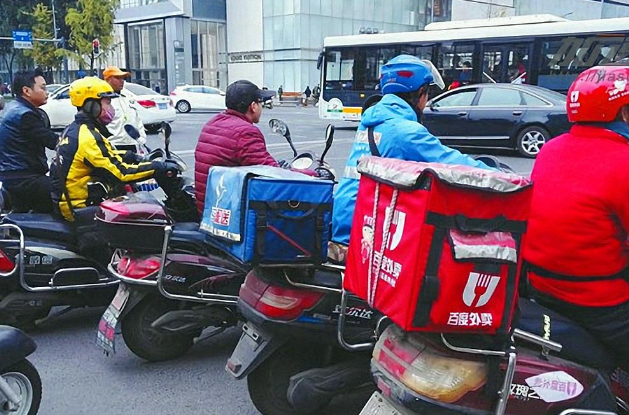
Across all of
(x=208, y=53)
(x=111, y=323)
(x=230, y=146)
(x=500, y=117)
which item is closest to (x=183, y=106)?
(x=208, y=53)

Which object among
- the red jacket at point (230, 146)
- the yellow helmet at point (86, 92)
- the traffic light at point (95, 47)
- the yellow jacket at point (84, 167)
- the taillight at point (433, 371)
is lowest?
the taillight at point (433, 371)

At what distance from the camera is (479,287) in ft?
7.01

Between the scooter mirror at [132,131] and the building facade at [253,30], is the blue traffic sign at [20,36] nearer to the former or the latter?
the building facade at [253,30]

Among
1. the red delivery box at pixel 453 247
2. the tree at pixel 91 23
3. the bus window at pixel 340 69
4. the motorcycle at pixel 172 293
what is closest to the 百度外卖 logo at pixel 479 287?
the red delivery box at pixel 453 247

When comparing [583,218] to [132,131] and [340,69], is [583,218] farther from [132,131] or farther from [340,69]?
[340,69]

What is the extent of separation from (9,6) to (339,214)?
4797 centimetres

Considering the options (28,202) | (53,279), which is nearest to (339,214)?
(53,279)

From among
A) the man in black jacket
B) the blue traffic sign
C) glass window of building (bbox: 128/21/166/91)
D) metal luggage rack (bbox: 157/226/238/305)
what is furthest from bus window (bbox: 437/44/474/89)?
glass window of building (bbox: 128/21/166/91)

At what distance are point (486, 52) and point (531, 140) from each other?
4851 millimetres

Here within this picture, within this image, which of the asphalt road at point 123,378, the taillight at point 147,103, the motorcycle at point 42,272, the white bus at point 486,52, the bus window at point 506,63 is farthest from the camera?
the taillight at point 147,103

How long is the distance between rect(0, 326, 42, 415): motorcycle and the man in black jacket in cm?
213

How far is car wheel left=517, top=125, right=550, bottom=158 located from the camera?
43.2 ft

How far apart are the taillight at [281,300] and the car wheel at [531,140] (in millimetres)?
11018

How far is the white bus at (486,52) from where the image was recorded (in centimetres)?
1570
